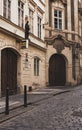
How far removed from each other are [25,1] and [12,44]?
4381 mm

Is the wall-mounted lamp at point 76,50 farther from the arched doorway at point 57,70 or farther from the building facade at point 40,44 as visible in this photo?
the arched doorway at point 57,70

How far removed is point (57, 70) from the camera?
32438 mm

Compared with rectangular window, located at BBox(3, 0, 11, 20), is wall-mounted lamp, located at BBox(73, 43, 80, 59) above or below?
below

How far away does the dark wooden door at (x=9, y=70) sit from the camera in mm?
19516

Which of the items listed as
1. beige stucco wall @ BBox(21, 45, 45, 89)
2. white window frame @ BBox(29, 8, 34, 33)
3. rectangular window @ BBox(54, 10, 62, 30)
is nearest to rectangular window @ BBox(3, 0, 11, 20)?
beige stucco wall @ BBox(21, 45, 45, 89)

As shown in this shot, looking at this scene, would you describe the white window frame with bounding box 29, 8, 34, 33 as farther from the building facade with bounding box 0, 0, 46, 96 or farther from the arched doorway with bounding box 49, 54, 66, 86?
the arched doorway with bounding box 49, 54, 66, 86

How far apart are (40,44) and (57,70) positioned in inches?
192

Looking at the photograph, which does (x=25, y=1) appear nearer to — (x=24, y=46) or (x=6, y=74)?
(x=24, y=46)

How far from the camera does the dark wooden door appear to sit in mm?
19516

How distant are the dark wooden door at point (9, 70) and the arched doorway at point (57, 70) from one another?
410 inches

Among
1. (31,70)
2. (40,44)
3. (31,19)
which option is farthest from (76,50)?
(31,70)

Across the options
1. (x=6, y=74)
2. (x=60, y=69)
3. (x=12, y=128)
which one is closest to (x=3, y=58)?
(x=6, y=74)

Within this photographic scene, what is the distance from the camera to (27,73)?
945 inches

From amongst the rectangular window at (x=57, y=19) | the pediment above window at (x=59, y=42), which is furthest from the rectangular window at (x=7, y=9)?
the rectangular window at (x=57, y=19)
